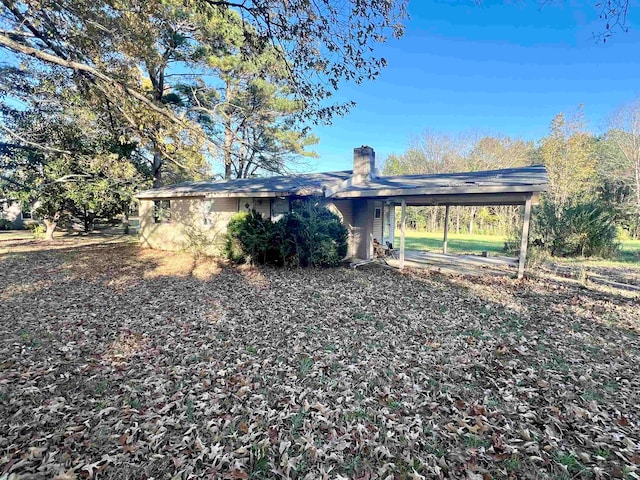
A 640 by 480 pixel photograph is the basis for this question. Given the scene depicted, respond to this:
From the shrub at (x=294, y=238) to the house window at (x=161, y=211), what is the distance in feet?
17.2

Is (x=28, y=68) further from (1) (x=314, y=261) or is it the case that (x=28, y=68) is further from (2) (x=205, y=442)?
(2) (x=205, y=442)

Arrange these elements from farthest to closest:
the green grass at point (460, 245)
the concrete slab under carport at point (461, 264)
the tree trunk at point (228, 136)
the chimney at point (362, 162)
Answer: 1. the green grass at point (460, 245)
2. the chimney at point (362, 162)
3. the concrete slab under carport at point (461, 264)
4. the tree trunk at point (228, 136)

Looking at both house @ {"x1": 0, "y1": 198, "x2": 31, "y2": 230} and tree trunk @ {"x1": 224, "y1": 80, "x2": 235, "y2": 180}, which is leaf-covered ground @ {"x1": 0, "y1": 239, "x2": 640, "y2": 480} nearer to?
tree trunk @ {"x1": 224, "y1": 80, "x2": 235, "y2": 180}

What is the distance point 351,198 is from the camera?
37.9ft

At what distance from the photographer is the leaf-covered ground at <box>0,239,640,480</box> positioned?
2566mm

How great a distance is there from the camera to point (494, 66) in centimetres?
1493

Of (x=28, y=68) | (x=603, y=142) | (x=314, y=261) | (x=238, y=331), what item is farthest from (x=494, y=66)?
(x=603, y=142)

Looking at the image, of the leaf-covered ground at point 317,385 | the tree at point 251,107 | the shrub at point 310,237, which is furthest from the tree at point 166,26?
the tree at point 251,107

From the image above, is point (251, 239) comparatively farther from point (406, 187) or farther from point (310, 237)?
point (406, 187)

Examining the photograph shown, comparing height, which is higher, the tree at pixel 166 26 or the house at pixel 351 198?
the tree at pixel 166 26

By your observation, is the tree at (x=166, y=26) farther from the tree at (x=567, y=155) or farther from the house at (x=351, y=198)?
the tree at (x=567, y=155)

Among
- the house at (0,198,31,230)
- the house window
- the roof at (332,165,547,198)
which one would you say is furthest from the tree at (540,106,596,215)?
the house at (0,198,31,230)

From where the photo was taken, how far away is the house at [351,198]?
922 cm

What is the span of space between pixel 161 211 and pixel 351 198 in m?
8.34
